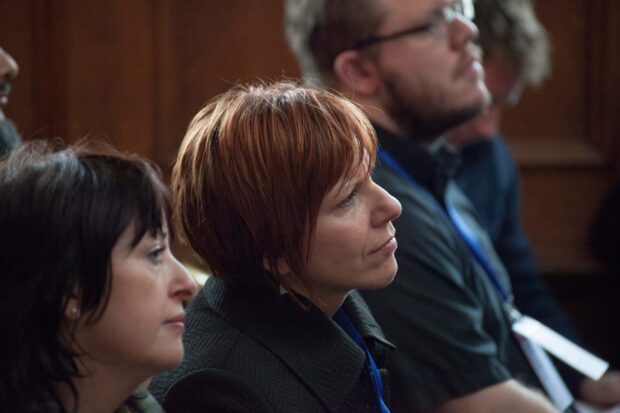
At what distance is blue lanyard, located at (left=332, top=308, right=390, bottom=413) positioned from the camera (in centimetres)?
150

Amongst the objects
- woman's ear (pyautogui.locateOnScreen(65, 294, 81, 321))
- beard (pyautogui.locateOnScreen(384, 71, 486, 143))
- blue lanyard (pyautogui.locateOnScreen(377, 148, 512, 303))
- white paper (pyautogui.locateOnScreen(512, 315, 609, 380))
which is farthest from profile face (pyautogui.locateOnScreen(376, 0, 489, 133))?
woman's ear (pyautogui.locateOnScreen(65, 294, 81, 321))

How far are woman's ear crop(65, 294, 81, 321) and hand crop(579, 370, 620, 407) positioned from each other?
1.53m

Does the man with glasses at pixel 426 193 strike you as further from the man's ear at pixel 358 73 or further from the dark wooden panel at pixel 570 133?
the dark wooden panel at pixel 570 133

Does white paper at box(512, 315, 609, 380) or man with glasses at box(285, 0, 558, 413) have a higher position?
man with glasses at box(285, 0, 558, 413)

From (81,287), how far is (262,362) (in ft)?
0.95

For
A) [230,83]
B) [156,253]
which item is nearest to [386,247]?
[156,253]

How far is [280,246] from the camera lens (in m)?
1.45

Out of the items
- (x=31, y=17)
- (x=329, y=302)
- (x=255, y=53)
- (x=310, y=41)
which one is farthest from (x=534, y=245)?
(x=329, y=302)

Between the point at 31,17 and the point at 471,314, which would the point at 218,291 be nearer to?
the point at 471,314

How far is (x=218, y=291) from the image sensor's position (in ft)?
5.02

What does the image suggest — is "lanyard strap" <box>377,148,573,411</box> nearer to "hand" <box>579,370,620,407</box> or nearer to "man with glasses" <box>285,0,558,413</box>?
"man with glasses" <box>285,0,558,413</box>

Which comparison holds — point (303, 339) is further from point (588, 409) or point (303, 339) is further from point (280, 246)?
point (588, 409)

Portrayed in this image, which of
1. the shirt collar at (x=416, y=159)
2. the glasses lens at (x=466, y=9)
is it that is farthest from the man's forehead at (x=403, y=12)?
the shirt collar at (x=416, y=159)

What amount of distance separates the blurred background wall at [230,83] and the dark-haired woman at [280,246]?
154 cm
